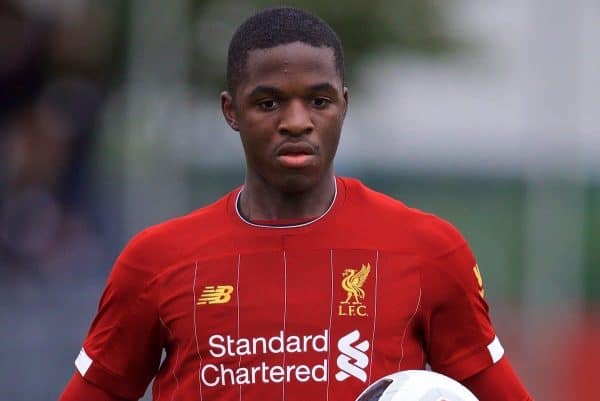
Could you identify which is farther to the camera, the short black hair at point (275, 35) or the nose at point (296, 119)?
the short black hair at point (275, 35)

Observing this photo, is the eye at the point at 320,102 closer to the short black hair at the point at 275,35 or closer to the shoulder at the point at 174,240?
the short black hair at the point at 275,35

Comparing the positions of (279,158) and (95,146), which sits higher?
(279,158)

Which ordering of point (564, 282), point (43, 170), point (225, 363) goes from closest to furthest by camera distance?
point (225, 363), point (43, 170), point (564, 282)

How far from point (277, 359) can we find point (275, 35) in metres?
0.80

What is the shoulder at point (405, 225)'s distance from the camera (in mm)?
3639

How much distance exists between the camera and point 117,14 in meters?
11.4

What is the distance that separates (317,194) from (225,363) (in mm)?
494

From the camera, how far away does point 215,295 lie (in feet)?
11.8

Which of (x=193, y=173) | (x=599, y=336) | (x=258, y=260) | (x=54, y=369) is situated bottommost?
(x=599, y=336)

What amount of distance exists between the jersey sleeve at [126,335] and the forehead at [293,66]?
Result: 0.57 meters

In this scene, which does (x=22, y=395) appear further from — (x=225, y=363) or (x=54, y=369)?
(x=225, y=363)

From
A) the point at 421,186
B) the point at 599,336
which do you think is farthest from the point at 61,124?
the point at 599,336

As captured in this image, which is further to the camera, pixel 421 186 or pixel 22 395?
pixel 421 186

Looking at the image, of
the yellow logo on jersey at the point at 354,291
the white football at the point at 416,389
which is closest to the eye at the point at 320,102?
the yellow logo on jersey at the point at 354,291
